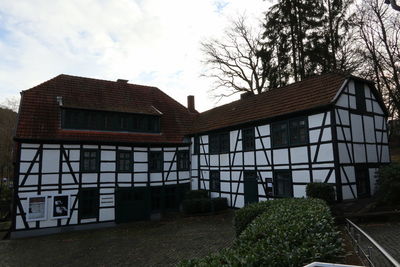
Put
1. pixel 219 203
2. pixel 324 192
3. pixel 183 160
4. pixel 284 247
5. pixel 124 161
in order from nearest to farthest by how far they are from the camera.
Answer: pixel 284 247 → pixel 324 192 → pixel 219 203 → pixel 124 161 → pixel 183 160

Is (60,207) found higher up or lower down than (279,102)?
lower down

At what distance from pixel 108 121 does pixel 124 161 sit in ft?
9.81

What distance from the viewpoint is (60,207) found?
14.6 m

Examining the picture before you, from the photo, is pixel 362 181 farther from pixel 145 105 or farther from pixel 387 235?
pixel 145 105

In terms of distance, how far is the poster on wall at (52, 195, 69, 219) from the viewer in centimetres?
1441

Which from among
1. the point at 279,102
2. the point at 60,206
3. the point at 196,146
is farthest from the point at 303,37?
the point at 60,206

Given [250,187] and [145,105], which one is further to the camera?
[145,105]

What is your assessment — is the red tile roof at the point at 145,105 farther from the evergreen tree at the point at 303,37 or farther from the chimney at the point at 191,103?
the evergreen tree at the point at 303,37

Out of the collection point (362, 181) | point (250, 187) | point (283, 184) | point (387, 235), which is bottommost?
point (387, 235)

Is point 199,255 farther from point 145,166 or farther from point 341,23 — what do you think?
point 341,23

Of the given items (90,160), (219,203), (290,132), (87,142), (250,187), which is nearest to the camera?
(290,132)

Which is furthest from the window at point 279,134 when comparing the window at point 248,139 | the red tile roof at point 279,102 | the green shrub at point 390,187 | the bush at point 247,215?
the bush at point 247,215

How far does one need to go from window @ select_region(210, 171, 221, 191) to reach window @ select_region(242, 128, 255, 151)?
10.9ft

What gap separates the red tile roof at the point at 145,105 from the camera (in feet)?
45.5
